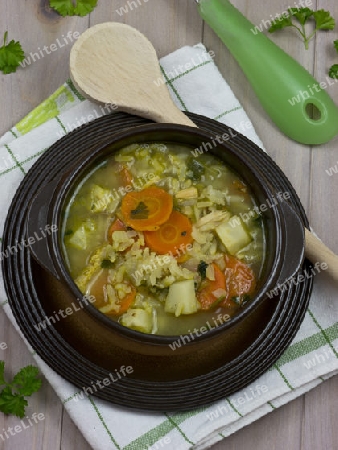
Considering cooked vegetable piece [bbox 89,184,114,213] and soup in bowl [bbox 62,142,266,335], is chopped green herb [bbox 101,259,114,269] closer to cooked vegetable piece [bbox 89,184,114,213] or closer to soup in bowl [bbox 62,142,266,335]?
soup in bowl [bbox 62,142,266,335]

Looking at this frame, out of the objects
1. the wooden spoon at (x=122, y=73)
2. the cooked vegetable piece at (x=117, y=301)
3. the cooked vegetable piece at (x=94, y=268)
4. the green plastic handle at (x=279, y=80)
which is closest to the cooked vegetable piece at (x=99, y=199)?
the cooked vegetable piece at (x=94, y=268)

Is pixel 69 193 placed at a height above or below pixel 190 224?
above

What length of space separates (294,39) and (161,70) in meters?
0.57

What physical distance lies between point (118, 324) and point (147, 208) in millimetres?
380

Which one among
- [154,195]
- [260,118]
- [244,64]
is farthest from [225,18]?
[154,195]

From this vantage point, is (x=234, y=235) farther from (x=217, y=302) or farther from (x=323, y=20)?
(x=323, y=20)

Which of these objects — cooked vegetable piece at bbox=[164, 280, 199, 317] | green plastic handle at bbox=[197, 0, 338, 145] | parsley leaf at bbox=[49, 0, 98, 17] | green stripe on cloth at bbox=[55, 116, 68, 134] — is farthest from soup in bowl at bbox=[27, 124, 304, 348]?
parsley leaf at bbox=[49, 0, 98, 17]

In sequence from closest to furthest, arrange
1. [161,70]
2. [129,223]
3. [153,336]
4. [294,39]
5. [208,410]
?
[153,336] < [129,223] < [208,410] < [161,70] < [294,39]

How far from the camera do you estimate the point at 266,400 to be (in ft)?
8.38

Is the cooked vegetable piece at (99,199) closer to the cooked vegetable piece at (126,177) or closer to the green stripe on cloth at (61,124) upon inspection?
the cooked vegetable piece at (126,177)

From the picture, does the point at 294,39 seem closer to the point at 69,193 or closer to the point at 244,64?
the point at 244,64

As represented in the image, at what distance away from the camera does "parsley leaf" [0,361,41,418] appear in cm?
256

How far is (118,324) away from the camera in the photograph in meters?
2.15

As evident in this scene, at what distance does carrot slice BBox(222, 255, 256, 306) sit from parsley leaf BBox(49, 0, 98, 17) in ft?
3.77
